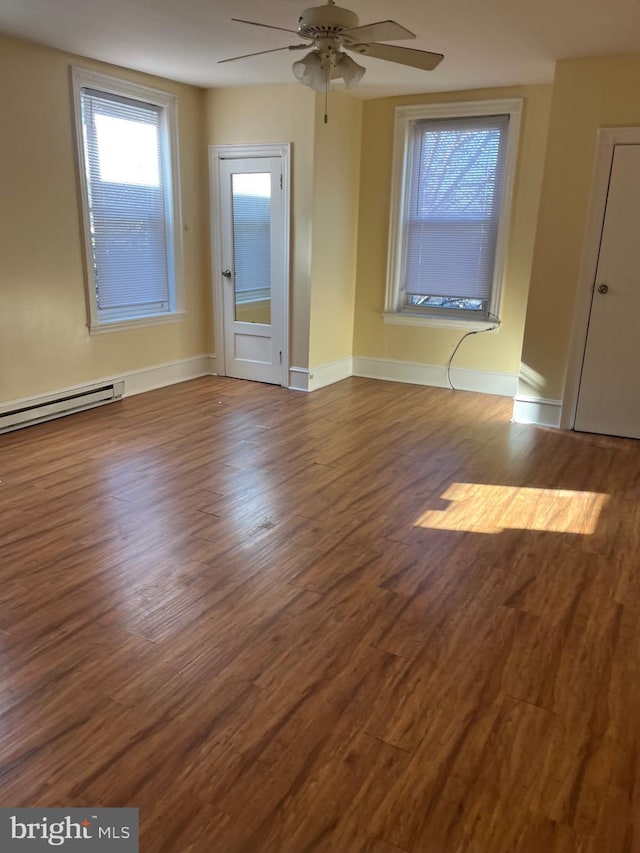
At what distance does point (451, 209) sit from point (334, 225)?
3.41 feet

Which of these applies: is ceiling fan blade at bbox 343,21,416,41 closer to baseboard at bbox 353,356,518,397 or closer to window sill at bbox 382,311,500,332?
window sill at bbox 382,311,500,332

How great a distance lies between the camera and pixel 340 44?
2902mm

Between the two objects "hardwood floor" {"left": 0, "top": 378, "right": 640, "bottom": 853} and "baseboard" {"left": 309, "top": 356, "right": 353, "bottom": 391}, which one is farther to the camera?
"baseboard" {"left": 309, "top": 356, "right": 353, "bottom": 391}

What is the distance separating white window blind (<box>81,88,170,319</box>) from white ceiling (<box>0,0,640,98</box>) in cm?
39

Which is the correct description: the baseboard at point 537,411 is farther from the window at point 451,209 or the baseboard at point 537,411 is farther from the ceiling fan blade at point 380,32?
the ceiling fan blade at point 380,32

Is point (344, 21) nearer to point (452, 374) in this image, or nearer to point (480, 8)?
point (480, 8)

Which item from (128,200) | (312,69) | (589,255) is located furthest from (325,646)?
(128,200)

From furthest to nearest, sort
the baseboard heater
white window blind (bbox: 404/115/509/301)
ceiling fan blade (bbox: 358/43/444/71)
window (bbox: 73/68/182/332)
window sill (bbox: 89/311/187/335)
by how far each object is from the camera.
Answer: white window blind (bbox: 404/115/509/301), window sill (bbox: 89/311/187/335), window (bbox: 73/68/182/332), the baseboard heater, ceiling fan blade (bbox: 358/43/444/71)

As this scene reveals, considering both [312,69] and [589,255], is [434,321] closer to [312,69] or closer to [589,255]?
[589,255]

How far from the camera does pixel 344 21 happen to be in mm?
2740

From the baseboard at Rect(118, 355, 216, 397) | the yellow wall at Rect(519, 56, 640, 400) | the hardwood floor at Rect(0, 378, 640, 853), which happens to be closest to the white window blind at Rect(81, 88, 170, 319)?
the baseboard at Rect(118, 355, 216, 397)

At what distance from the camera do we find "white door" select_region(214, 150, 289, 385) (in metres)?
5.56

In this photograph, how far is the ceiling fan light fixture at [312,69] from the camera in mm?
2934

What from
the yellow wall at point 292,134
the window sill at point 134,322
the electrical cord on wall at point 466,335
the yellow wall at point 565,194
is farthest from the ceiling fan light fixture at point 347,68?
the electrical cord on wall at point 466,335
